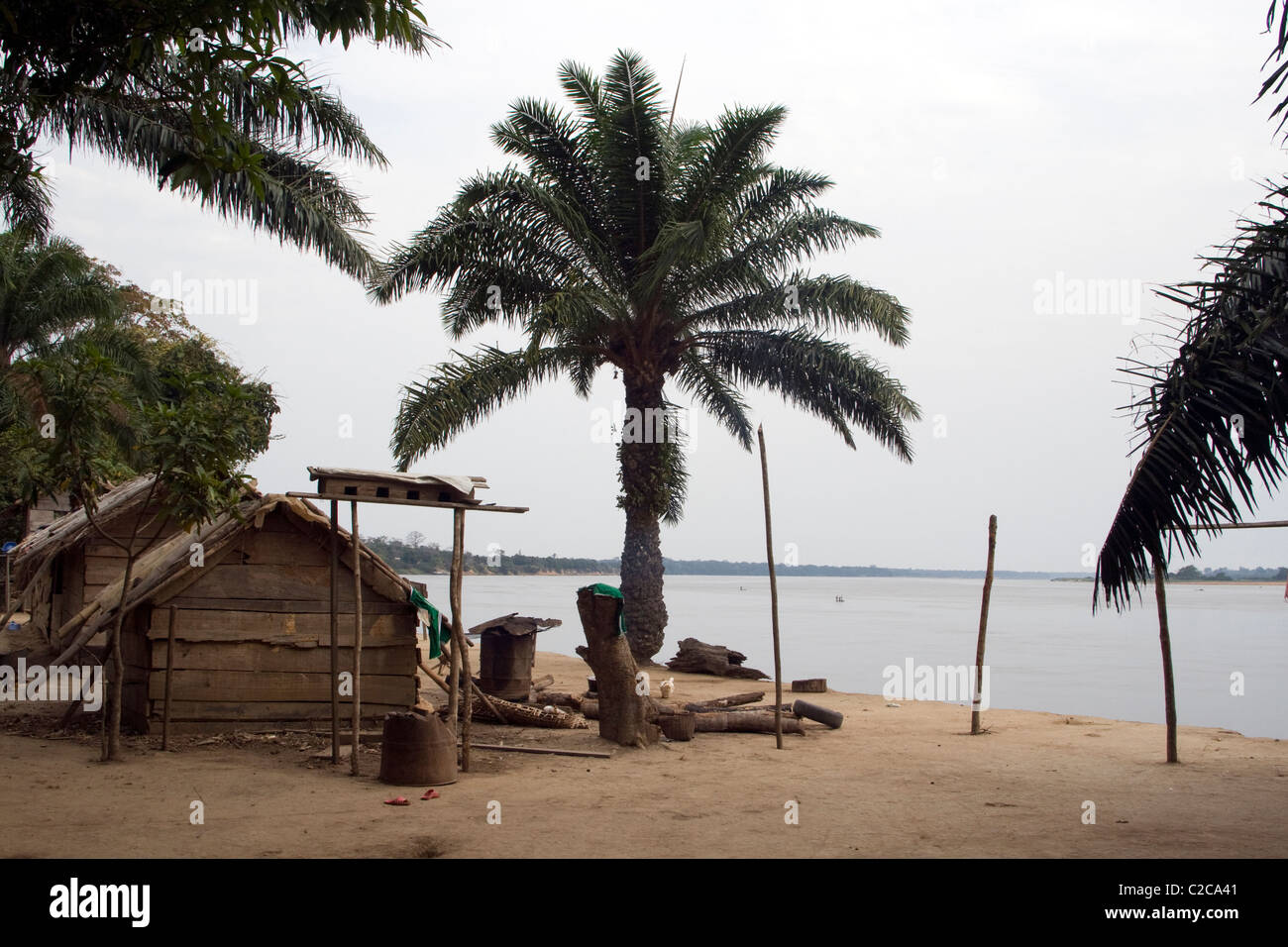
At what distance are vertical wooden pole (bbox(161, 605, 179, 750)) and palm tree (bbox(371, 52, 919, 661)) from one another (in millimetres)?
5542

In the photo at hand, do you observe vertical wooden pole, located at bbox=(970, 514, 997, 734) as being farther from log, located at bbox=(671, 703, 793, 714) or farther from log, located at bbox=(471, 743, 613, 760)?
log, located at bbox=(471, 743, 613, 760)

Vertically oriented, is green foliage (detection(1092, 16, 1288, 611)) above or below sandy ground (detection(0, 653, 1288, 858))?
above

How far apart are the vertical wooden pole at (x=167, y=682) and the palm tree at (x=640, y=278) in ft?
18.2

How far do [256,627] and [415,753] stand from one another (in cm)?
293

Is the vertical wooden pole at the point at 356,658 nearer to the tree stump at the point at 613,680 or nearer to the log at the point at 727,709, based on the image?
the tree stump at the point at 613,680

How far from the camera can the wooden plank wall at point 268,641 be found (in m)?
10.4

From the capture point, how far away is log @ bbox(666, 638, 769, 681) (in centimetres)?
1873

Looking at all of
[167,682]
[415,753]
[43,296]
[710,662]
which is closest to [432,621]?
[167,682]

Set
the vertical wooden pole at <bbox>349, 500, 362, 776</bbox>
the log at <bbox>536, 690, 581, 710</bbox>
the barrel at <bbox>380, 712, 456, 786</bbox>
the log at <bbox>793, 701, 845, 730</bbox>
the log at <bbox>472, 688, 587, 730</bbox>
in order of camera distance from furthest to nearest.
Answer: the log at <bbox>536, 690, 581, 710</bbox>, the log at <bbox>793, 701, 845, 730</bbox>, the log at <bbox>472, 688, 587, 730</bbox>, the vertical wooden pole at <bbox>349, 500, 362, 776</bbox>, the barrel at <bbox>380, 712, 456, 786</bbox>

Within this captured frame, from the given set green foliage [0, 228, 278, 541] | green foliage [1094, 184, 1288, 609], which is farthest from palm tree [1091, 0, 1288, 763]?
green foliage [0, 228, 278, 541]

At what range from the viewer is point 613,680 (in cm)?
1107

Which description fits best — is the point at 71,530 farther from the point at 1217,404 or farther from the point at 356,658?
the point at 1217,404
